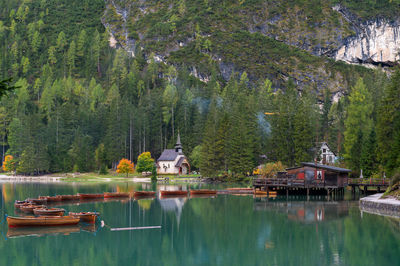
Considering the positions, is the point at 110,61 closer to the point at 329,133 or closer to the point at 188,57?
the point at 188,57

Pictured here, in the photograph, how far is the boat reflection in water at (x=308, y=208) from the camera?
49.6 m

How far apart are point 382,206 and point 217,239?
20358mm

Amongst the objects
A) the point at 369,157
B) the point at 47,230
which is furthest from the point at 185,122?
the point at 47,230

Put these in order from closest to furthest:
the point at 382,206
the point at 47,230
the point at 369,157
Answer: the point at 47,230 < the point at 382,206 < the point at 369,157

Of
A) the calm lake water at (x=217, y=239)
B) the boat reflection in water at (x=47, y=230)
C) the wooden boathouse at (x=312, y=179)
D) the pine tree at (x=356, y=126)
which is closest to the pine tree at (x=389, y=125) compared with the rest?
the wooden boathouse at (x=312, y=179)

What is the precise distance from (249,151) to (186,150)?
1112 inches

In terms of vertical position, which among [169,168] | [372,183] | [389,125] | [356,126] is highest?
[356,126]

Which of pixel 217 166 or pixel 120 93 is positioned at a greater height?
pixel 120 93

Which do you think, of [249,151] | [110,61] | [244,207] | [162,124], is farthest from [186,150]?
[110,61]

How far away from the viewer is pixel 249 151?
10138 cm

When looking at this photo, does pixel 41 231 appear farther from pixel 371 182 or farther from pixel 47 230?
pixel 371 182

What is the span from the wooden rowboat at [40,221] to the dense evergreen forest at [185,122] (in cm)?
3902

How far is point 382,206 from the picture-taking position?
50219 millimetres

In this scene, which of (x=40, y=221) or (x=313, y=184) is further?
(x=313, y=184)
